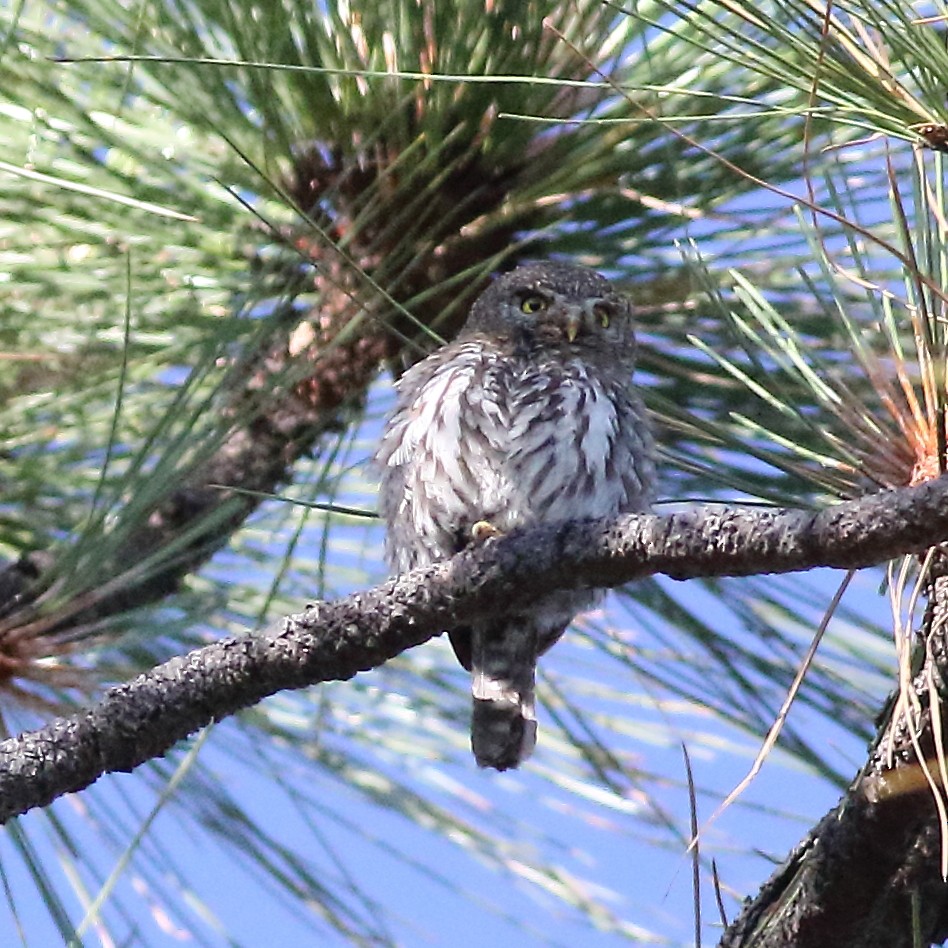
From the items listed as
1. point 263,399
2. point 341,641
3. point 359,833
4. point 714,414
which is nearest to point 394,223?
point 263,399

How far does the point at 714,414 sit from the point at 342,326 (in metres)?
0.51

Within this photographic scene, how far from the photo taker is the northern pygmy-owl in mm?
2244

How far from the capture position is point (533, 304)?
2523mm

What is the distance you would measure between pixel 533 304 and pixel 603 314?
5.0 inches

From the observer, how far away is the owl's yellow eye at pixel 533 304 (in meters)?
2.50

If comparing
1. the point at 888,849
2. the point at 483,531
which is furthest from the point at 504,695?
the point at 888,849

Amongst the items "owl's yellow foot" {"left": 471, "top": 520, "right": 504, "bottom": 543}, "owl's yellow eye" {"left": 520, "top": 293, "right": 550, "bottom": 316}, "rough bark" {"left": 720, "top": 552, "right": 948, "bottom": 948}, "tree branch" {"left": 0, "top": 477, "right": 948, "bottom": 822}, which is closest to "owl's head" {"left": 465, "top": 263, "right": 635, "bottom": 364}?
"owl's yellow eye" {"left": 520, "top": 293, "right": 550, "bottom": 316}

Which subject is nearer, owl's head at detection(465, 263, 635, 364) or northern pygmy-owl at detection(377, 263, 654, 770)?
northern pygmy-owl at detection(377, 263, 654, 770)

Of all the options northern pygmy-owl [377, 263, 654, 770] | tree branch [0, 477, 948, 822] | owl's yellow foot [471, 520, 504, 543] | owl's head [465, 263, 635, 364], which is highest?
owl's head [465, 263, 635, 364]

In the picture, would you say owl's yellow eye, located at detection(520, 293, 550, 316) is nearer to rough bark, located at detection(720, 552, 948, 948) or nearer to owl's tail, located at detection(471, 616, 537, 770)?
owl's tail, located at detection(471, 616, 537, 770)

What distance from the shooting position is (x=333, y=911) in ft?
7.66

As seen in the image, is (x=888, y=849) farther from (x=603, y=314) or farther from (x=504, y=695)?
(x=603, y=314)

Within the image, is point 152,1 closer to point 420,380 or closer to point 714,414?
point 420,380

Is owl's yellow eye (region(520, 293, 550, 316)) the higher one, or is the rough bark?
owl's yellow eye (region(520, 293, 550, 316))
